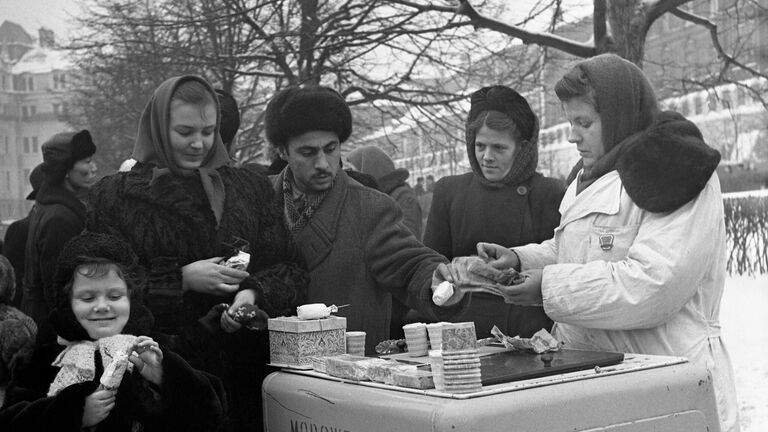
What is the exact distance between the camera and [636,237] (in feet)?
8.70

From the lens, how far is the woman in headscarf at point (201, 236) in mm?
2875

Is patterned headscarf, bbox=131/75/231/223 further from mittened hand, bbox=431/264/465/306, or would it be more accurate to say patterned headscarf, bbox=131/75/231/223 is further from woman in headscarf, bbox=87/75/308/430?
mittened hand, bbox=431/264/465/306

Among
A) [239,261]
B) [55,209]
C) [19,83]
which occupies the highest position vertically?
[19,83]

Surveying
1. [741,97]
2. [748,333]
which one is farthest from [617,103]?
[741,97]

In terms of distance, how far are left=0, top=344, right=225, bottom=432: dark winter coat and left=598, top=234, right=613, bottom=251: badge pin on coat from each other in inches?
44.3

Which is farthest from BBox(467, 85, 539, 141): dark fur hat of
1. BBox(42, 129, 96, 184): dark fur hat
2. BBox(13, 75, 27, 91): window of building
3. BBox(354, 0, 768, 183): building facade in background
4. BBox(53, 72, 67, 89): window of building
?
BBox(53, 72, 67, 89): window of building

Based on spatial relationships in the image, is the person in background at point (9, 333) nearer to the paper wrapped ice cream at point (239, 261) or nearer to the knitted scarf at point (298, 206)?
the paper wrapped ice cream at point (239, 261)

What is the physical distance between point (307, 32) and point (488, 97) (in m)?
4.41

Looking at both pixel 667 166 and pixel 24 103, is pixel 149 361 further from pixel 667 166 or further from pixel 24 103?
pixel 24 103

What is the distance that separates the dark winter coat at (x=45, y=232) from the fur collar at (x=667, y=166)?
3.02 metres

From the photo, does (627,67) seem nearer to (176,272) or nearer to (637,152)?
(637,152)

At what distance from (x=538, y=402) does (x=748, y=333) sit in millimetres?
5889

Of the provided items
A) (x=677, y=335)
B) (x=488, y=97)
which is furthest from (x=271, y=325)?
(x=488, y=97)

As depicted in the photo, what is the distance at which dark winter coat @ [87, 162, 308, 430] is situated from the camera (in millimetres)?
2893
